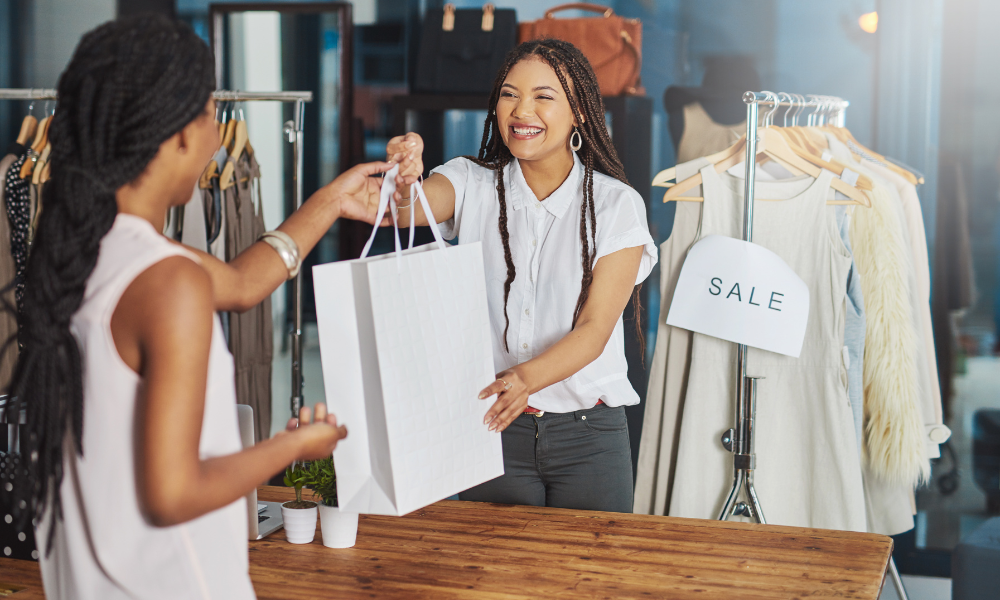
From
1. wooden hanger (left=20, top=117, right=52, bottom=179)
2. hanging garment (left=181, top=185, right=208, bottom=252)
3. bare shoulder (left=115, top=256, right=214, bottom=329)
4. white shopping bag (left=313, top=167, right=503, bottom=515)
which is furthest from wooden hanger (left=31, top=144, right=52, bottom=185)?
bare shoulder (left=115, top=256, right=214, bottom=329)

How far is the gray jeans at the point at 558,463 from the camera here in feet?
5.74

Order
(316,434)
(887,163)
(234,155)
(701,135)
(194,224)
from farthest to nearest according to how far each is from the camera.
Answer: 1. (701,135)
2. (234,155)
3. (194,224)
4. (887,163)
5. (316,434)

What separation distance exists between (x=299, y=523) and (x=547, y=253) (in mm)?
708

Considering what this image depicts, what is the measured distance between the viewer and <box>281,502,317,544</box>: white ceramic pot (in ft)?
4.68

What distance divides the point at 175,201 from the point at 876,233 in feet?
6.37

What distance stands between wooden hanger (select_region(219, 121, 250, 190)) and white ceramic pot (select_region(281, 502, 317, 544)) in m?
1.54

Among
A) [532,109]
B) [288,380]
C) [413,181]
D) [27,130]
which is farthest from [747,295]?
[27,130]

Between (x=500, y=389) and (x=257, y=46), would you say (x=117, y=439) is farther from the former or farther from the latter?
(x=257, y=46)

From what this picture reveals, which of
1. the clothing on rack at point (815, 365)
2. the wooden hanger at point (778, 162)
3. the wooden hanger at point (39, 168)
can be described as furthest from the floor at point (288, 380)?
the wooden hanger at point (778, 162)

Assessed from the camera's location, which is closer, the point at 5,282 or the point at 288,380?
the point at 5,282

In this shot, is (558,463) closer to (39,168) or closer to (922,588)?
(39,168)

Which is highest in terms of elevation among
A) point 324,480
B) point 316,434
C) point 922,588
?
point 316,434

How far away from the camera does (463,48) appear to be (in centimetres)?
288

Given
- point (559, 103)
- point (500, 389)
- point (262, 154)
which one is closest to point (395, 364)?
point (500, 389)
